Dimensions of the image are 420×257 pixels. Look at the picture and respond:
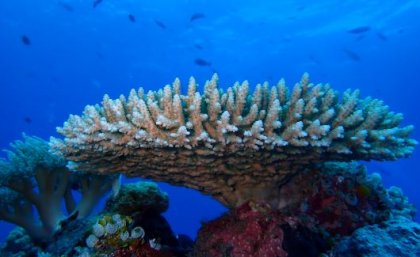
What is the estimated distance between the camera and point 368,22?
3191 centimetres

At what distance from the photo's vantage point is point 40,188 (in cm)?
556

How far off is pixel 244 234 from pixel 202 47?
30.6 m

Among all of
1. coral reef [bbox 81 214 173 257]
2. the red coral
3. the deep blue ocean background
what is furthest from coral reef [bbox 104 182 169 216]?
the deep blue ocean background

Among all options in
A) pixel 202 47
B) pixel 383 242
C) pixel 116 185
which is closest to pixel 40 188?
pixel 116 185

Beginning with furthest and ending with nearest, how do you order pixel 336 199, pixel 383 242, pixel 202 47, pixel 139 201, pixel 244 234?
pixel 202 47
pixel 139 201
pixel 336 199
pixel 244 234
pixel 383 242

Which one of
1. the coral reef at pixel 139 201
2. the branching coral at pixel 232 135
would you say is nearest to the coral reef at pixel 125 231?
the coral reef at pixel 139 201

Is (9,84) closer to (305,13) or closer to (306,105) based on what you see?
(305,13)

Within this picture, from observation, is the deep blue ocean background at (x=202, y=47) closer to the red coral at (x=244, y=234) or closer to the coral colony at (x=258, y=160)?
the coral colony at (x=258, y=160)

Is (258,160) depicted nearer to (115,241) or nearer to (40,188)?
(115,241)

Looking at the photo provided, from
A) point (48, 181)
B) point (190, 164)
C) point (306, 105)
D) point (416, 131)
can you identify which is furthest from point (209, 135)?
point (416, 131)

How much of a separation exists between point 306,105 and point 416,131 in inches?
2747

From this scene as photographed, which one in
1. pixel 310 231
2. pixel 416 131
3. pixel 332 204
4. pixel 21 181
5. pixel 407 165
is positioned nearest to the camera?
pixel 310 231

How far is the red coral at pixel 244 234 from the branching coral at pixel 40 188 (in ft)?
8.53

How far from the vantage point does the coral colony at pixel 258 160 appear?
3.22 m
